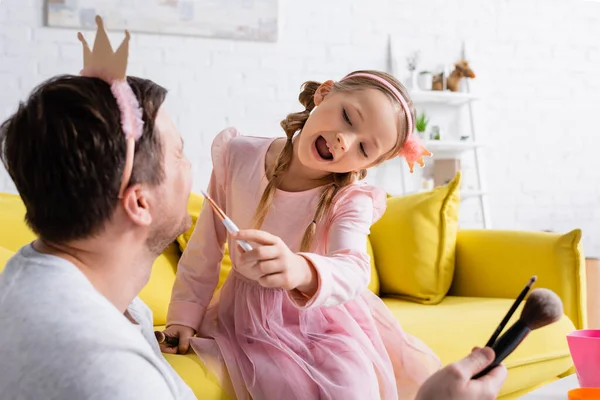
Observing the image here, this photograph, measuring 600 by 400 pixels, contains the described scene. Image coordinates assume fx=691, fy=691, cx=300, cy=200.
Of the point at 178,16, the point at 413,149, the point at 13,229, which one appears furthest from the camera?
the point at 178,16

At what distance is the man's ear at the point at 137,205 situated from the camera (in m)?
0.84

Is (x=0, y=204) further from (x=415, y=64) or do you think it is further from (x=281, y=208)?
(x=415, y=64)

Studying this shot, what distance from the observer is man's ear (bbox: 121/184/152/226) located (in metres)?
0.84

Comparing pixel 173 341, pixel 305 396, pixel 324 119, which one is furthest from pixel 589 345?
pixel 173 341

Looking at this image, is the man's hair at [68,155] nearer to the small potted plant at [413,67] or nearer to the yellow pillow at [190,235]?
the yellow pillow at [190,235]

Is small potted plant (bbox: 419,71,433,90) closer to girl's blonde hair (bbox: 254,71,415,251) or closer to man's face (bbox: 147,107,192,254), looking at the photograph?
girl's blonde hair (bbox: 254,71,415,251)

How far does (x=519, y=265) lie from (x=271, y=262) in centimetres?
166

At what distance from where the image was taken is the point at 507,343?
793mm

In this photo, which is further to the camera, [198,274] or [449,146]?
[449,146]

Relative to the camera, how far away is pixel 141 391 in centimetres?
71

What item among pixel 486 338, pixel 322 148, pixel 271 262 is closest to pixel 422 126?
pixel 486 338

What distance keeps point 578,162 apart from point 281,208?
11.8 ft

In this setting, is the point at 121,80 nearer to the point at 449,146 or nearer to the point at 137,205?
the point at 137,205

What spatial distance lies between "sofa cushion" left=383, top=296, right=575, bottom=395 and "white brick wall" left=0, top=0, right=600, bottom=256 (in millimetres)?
1729
